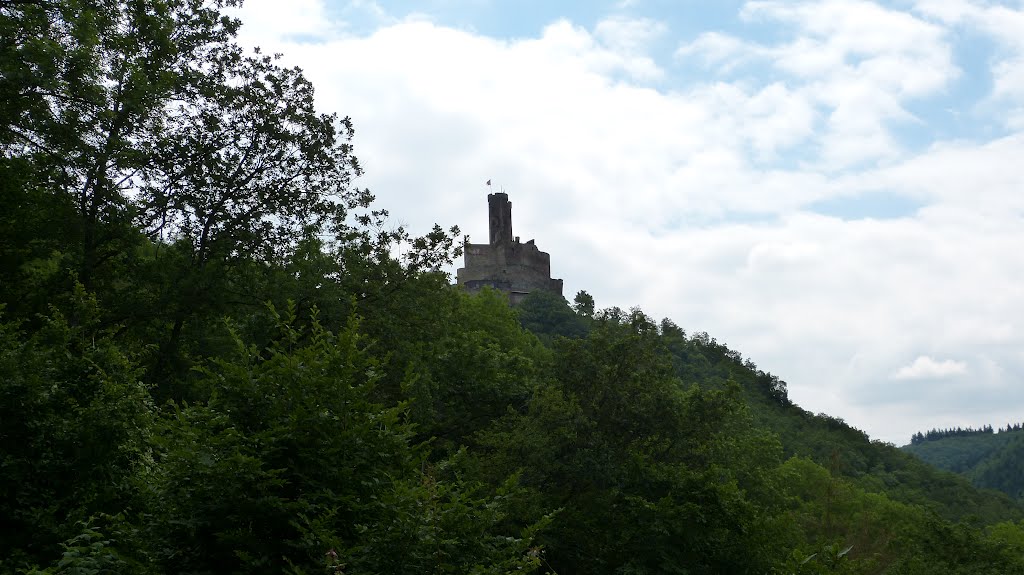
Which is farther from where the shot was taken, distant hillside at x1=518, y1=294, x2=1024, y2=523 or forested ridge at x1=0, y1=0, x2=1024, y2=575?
distant hillside at x1=518, y1=294, x2=1024, y2=523

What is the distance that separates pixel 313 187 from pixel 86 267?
17.4ft

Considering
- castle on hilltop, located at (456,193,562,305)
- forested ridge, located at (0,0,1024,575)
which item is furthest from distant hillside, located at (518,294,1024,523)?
forested ridge, located at (0,0,1024,575)

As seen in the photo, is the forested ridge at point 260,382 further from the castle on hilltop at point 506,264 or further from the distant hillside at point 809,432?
the castle on hilltop at point 506,264

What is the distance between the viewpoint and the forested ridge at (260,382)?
10.2 m

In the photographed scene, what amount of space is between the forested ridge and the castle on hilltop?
88673 millimetres

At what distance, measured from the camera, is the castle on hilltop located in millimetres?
118812

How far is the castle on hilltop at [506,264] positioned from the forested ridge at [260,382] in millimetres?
88673

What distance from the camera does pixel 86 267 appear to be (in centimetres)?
1986

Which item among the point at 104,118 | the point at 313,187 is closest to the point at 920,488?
the point at 313,187

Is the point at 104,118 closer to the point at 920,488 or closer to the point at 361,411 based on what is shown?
the point at 361,411

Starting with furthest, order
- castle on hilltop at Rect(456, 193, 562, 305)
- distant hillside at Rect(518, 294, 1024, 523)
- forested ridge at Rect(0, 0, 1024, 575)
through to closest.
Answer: castle on hilltop at Rect(456, 193, 562, 305) < distant hillside at Rect(518, 294, 1024, 523) < forested ridge at Rect(0, 0, 1024, 575)

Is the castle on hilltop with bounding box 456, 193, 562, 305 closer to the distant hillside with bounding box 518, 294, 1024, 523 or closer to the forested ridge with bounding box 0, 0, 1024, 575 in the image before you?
the distant hillside with bounding box 518, 294, 1024, 523

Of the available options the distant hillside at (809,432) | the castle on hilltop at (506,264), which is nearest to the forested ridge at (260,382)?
the distant hillside at (809,432)

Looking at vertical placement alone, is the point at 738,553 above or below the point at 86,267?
below
